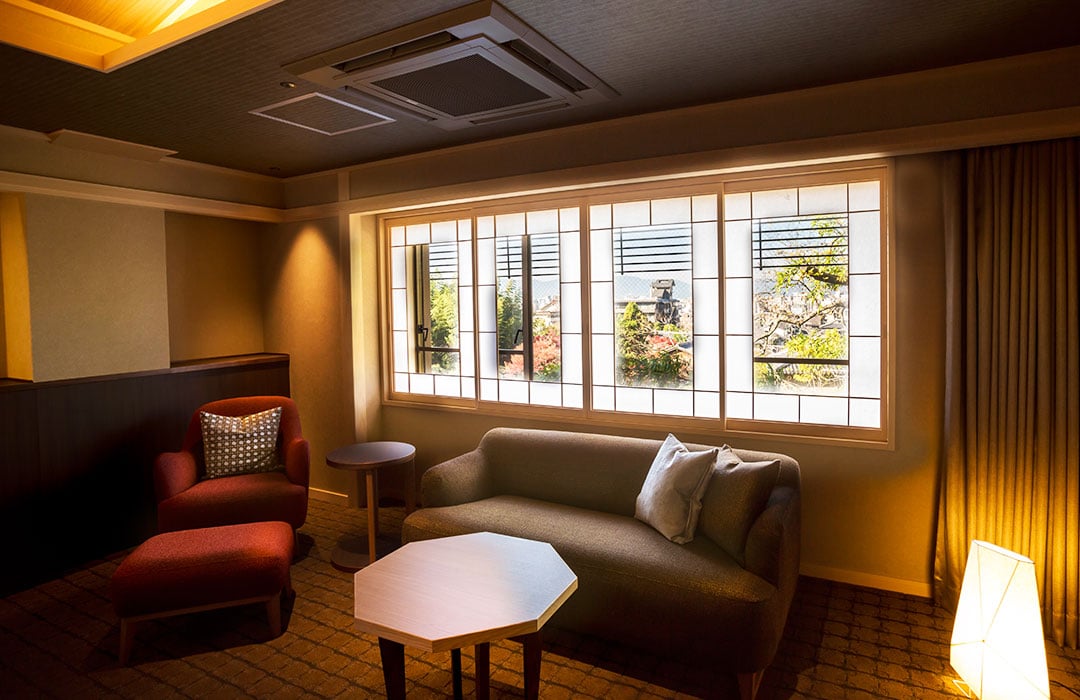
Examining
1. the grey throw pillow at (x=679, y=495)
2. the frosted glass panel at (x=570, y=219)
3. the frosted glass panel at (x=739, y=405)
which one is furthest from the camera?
the frosted glass panel at (x=570, y=219)

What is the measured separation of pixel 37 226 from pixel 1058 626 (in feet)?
17.8

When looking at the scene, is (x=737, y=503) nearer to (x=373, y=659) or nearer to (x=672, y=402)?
(x=672, y=402)

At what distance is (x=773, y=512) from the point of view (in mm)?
2475

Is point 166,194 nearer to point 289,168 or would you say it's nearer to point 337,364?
point 289,168

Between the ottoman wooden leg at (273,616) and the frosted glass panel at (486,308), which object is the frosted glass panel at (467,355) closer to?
the frosted glass panel at (486,308)

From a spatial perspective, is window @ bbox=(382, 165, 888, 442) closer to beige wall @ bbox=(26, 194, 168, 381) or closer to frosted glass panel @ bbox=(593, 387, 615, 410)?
frosted glass panel @ bbox=(593, 387, 615, 410)

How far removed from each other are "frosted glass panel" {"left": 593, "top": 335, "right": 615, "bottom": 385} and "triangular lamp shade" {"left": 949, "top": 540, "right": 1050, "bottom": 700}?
2026 millimetres

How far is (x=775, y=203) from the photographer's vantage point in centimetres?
330

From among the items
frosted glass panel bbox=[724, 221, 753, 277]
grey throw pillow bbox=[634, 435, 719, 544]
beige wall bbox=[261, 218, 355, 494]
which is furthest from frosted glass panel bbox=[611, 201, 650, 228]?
beige wall bbox=[261, 218, 355, 494]

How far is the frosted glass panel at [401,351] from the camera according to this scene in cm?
475

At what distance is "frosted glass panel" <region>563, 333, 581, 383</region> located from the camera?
3.96m

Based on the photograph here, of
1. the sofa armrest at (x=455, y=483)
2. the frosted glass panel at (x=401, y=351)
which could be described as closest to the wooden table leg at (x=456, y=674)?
the sofa armrest at (x=455, y=483)

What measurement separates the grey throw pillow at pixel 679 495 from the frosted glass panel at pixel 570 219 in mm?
1670

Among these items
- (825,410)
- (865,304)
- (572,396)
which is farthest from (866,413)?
(572,396)
